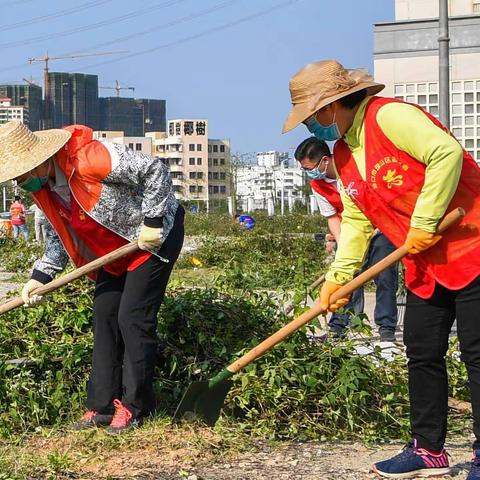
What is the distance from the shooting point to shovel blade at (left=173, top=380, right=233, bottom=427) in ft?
15.9

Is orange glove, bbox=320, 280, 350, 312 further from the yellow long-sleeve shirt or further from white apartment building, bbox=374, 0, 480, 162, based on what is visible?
white apartment building, bbox=374, 0, 480, 162

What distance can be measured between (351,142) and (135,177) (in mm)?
1197

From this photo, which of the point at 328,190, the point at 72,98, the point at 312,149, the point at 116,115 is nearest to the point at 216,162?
the point at 72,98

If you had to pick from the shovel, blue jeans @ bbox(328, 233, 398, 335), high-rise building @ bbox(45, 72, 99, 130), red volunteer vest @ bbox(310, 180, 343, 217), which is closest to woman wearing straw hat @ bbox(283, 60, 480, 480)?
the shovel

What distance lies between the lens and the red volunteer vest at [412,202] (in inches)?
158

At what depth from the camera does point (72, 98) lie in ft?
565

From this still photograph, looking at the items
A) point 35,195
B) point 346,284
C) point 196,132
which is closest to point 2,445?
point 35,195

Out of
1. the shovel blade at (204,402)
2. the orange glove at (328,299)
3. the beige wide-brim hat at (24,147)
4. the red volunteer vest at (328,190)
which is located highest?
the beige wide-brim hat at (24,147)

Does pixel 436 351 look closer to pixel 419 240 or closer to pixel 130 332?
pixel 419 240

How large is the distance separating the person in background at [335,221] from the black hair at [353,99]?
1.71 m

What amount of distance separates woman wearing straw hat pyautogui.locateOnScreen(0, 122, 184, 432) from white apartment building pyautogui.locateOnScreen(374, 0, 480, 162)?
48.9 ft

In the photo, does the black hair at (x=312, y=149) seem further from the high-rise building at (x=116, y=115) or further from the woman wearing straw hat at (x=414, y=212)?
the high-rise building at (x=116, y=115)

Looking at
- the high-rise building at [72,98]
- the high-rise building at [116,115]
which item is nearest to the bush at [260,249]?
the high-rise building at [72,98]

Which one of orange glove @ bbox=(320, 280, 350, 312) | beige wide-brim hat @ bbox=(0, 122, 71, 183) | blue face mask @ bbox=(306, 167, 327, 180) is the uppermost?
beige wide-brim hat @ bbox=(0, 122, 71, 183)
